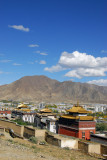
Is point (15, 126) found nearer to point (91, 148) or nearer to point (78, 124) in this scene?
point (78, 124)

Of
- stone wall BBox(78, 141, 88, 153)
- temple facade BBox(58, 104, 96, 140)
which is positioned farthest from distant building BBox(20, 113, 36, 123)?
stone wall BBox(78, 141, 88, 153)

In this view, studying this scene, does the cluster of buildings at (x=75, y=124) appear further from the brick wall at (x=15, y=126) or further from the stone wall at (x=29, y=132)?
the brick wall at (x=15, y=126)

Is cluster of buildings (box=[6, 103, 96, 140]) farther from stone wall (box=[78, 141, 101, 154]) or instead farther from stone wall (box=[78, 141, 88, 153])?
stone wall (box=[78, 141, 101, 154])

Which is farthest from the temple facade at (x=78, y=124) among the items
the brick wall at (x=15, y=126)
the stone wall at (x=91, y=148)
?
the stone wall at (x=91, y=148)

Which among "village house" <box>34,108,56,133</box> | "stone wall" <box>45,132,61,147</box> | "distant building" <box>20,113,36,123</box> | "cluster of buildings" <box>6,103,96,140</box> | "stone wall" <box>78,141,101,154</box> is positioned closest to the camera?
"stone wall" <box>78,141,101,154</box>

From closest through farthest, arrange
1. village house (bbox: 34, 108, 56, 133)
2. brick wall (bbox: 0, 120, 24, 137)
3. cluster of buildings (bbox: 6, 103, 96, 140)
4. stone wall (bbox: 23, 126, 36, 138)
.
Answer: stone wall (bbox: 23, 126, 36, 138), brick wall (bbox: 0, 120, 24, 137), cluster of buildings (bbox: 6, 103, 96, 140), village house (bbox: 34, 108, 56, 133)

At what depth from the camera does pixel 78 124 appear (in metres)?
31.5

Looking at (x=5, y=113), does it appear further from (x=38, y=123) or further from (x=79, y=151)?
(x=79, y=151)

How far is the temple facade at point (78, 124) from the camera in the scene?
1243 inches

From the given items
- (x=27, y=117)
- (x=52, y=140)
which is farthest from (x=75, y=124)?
(x=27, y=117)

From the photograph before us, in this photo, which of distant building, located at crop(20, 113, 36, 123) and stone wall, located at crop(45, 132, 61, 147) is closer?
stone wall, located at crop(45, 132, 61, 147)

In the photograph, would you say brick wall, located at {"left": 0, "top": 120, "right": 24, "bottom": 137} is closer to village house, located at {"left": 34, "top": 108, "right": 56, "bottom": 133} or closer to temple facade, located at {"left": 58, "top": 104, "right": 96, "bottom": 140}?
temple facade, located at {"left": 58, "top": 104, "right": 96, "bottom": 140}

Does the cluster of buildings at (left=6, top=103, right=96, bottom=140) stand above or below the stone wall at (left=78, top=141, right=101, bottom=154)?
above

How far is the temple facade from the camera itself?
1243 inches
